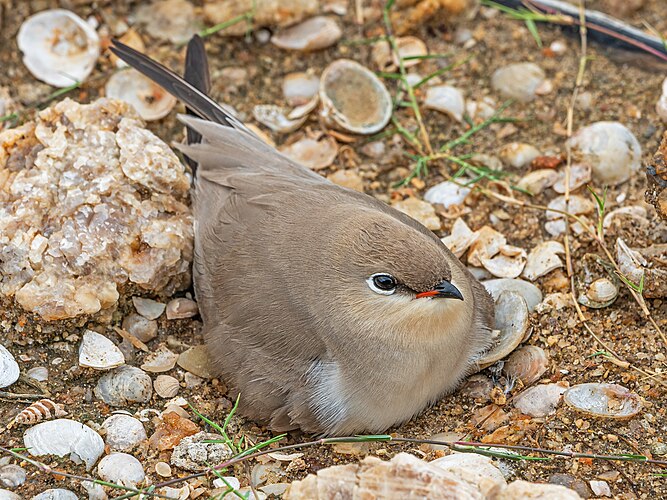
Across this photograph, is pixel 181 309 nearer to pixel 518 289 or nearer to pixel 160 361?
pixel 160 361

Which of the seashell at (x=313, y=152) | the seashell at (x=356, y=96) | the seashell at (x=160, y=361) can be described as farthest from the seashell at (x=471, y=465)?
the seashell at (x=356, y=96)

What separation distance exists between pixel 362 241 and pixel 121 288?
42.4 inches

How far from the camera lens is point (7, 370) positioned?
352cm

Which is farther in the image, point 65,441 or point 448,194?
point 448,194

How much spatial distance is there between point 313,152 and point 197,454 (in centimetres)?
183

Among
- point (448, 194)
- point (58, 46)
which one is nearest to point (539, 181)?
point (448, 194)

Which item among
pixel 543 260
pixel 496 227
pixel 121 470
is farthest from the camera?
pixel 496 227

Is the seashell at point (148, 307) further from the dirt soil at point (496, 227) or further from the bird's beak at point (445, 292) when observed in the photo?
the bird's beak at point (445, 292)

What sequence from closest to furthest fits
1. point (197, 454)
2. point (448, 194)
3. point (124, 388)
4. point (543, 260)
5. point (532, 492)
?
point (532, 492) → point (197, 454) → point (124, 388) → point (543, 260) → point (448, 194)

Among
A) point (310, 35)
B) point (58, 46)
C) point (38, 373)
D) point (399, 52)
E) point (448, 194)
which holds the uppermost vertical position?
point (58, 46)

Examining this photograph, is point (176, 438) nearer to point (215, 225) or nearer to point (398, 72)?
point (215, 225)

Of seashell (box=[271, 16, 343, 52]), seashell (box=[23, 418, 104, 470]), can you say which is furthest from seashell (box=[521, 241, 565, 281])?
seashell (box=[23, 418, 104, 470])

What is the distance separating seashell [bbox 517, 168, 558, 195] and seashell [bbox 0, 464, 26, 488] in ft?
8.33

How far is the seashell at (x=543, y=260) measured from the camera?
4.06 m
